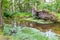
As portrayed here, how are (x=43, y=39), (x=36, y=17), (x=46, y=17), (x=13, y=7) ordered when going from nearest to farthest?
(x=43, y=39) < (x=46, y=17) < (x=36, y=17) < (x=13, y=7)

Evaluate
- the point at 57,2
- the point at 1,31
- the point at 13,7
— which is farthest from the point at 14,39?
the point at 57,2

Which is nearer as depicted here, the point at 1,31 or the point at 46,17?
the point at 1,31

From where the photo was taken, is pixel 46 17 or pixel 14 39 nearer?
pixel 14 39

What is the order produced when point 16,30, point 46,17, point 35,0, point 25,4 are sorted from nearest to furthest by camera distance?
point 16,30 → point 46,17 → point 25,4 → point 35,0

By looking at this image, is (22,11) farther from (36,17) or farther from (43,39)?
(43,39)

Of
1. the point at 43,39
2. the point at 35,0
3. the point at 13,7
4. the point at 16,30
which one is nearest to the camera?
the point at 43,39

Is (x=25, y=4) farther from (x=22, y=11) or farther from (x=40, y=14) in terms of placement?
(x=40, y=14)

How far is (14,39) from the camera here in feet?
29.6

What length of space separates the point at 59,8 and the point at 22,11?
231 inches

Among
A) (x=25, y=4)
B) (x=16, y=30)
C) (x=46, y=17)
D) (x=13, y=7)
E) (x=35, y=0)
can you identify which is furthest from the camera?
(x=35, y=0)

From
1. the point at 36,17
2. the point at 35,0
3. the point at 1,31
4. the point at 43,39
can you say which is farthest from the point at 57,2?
the point at 43,39

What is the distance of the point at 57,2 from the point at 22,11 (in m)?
5.81

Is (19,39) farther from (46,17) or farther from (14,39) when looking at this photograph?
(46,17)

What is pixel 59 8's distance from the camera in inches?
1205
